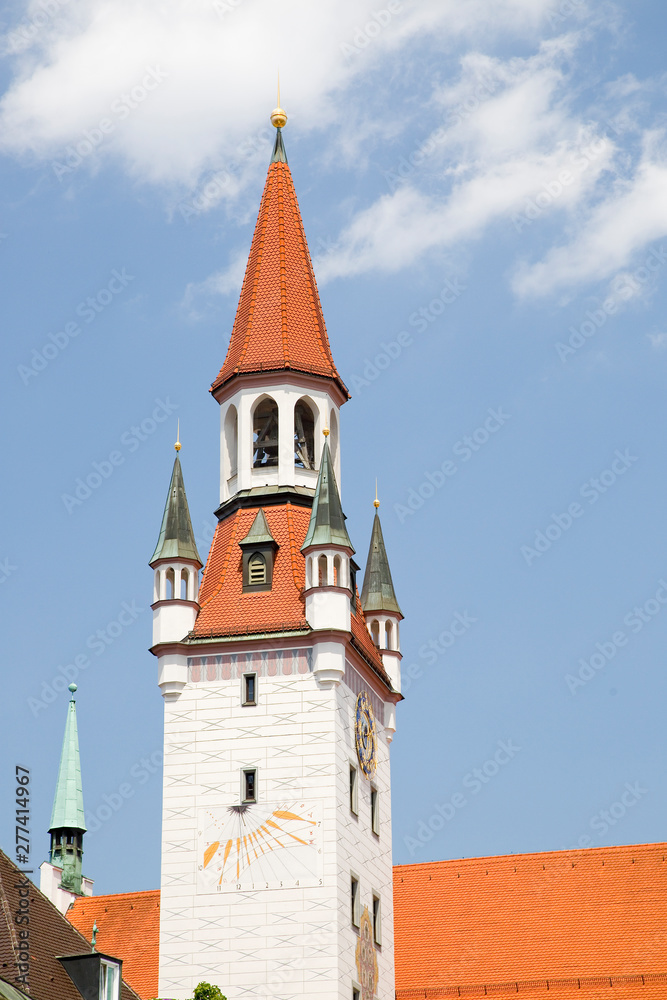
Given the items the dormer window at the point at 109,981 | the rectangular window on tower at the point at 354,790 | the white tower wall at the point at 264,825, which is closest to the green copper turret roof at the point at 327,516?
the white tower wall at the point at 264,825

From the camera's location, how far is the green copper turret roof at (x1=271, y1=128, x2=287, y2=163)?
2459 inches

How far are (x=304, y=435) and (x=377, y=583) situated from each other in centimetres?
516

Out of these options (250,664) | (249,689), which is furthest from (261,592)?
(249,689)

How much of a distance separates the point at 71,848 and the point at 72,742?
4.37 metres

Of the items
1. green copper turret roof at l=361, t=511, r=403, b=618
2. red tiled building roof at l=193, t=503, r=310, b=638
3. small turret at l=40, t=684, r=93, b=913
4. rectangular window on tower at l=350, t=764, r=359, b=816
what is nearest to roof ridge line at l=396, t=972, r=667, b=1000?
rectangular window on tower at l=350, t=764, r=359, b=816

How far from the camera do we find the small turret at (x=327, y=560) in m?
52.3

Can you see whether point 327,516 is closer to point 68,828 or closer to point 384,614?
point 384,614

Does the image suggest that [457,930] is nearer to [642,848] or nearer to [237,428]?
[642,848]

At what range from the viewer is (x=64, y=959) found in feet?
134

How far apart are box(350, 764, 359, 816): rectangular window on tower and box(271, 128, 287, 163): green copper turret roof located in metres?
21.2

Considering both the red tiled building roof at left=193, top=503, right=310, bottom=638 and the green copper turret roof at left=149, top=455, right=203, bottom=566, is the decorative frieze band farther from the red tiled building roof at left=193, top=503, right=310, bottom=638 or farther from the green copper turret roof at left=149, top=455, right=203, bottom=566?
the green copper turret roof at left=149, top=455, right=203, bottom=566

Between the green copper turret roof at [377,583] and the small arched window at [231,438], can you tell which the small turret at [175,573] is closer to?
the small arched window at [231,438]

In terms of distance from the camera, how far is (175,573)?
176 ft

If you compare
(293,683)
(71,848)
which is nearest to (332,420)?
(293,683)
